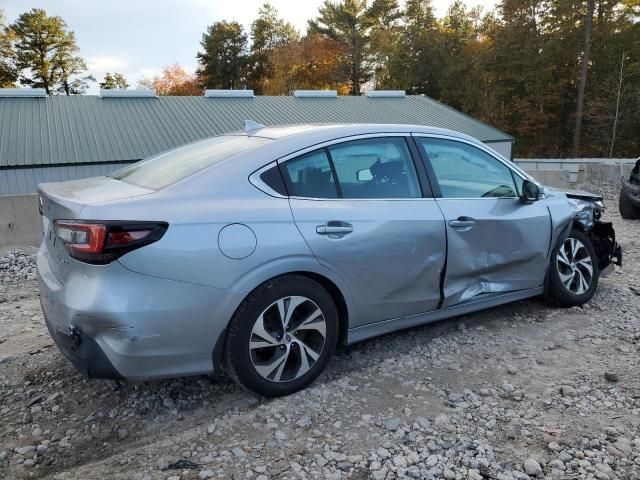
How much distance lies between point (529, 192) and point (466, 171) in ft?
1.97

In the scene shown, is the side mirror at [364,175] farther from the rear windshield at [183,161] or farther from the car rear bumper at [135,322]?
the car rear bumper at [135,322]

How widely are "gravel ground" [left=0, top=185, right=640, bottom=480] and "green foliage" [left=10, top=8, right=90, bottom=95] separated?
180ft

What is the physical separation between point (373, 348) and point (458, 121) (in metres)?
25.4

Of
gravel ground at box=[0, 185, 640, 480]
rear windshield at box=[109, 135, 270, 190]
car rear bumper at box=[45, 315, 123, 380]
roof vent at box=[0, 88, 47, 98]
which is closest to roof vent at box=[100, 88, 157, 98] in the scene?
roof vent at box=[0, 88, 47, 98]

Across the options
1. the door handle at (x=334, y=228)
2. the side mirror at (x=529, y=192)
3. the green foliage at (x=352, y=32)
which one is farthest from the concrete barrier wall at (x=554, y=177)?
the green foliage at (x=352, y=32)

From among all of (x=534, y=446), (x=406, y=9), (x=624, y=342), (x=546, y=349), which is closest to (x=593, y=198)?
(x=624, y=342)

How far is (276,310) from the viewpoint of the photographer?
286 centimetres

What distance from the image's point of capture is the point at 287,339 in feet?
9.59

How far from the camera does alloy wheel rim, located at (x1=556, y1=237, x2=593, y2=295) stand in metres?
4.35

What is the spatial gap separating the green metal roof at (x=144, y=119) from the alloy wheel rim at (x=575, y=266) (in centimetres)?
1799

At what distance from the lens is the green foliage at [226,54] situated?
5719 cm

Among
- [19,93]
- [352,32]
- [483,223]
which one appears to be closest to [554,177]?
[483,223]

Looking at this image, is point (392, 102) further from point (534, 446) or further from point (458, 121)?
point (534, 446)

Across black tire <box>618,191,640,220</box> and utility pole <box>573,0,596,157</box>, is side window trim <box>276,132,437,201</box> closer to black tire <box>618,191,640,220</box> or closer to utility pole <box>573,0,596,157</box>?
black tire <box>618,191,640,220</box>
